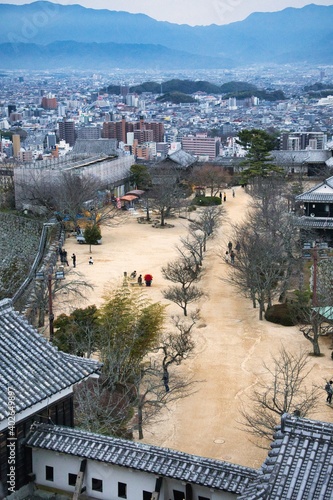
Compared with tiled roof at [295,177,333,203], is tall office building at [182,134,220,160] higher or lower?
lower

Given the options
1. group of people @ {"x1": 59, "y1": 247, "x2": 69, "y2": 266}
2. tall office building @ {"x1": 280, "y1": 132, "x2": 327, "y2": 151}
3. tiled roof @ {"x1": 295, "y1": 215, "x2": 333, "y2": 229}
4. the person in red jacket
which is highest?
tiled roof @ {"x1": 295, "y1": 215, "x2": 333, "y2": 229}

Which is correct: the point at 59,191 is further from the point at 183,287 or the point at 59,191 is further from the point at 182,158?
the point at 183,287

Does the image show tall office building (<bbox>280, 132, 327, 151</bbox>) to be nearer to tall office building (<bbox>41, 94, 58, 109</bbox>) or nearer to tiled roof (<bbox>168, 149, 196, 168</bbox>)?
tiled roof (<bbox>168, 149, 196, 168</bbox>)

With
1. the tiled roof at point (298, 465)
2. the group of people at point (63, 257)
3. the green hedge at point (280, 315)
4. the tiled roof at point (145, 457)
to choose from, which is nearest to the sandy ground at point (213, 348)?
the green hedge at point (280, 315)

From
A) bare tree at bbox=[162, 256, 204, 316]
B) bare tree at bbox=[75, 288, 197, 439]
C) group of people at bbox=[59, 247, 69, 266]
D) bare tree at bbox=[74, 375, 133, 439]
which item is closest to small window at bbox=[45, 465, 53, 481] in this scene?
bare tree at bbox=[74, 375, 133, 439]

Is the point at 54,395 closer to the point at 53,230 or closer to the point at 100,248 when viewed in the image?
the point at 100,248

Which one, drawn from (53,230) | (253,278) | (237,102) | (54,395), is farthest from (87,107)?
(54,395)

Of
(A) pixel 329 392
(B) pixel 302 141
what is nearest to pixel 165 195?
(A) pixel 329 392

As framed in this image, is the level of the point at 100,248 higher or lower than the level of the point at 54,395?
lower
